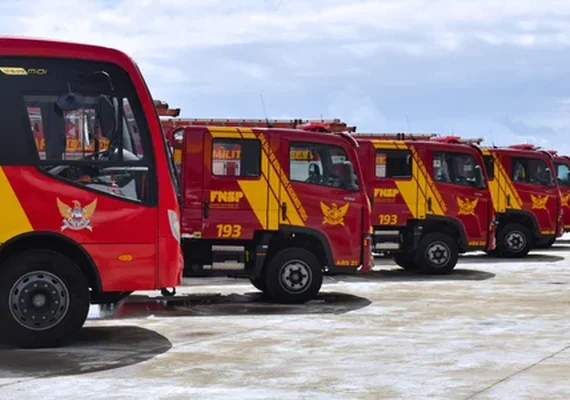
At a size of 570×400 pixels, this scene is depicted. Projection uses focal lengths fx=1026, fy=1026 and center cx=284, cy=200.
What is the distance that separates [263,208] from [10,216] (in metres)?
4.77

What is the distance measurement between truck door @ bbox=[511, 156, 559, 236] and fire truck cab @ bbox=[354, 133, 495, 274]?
3.86m

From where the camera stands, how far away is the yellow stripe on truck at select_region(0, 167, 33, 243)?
9.59m

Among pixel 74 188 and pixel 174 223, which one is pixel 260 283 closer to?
pixel 174 223

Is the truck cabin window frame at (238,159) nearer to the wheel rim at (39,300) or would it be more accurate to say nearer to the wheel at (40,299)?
the wheel at (40,299)

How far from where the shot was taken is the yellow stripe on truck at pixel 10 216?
9.59m

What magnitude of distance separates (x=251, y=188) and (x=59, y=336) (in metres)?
4.69

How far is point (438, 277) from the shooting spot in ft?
60.0

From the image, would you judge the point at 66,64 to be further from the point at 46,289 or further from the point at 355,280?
the point at 355,280

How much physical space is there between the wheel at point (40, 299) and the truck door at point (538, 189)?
48.4ft

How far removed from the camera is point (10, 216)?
9.61 m

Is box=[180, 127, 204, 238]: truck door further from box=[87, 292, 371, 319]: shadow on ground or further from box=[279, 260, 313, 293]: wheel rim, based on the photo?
box=[279, 260, 313, 293]: wheel rim

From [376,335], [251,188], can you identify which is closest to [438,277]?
[251,188]

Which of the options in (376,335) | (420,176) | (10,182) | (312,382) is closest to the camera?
(312,382)

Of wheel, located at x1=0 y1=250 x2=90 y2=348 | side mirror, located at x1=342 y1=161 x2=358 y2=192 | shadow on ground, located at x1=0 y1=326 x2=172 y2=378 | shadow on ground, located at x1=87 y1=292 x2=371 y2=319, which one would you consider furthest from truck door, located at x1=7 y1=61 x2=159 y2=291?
side mirror, located at x1=342 y1=161 x2=358 y2=192
